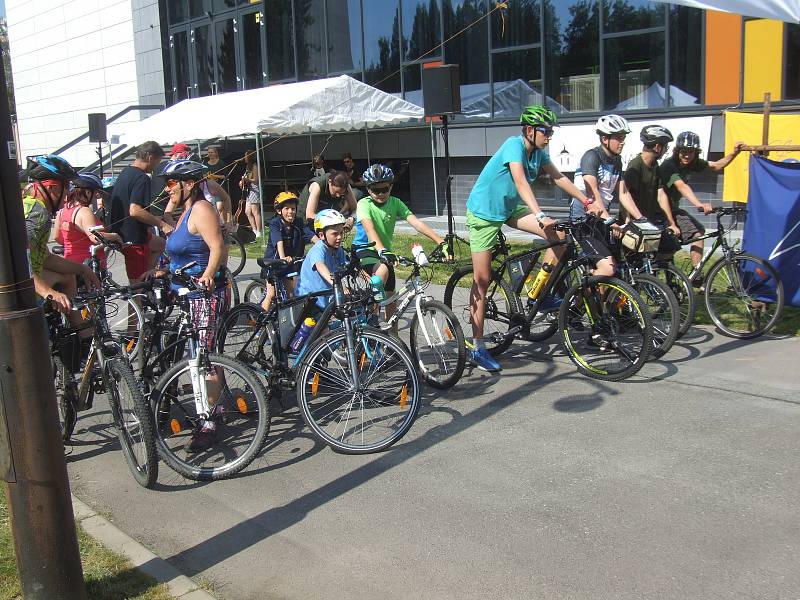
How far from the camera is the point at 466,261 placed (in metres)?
12.4

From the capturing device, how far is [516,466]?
5.05 m

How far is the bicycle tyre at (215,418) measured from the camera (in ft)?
16.5

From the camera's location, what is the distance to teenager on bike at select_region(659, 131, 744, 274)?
26.2ft

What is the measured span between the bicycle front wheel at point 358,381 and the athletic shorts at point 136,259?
378cm

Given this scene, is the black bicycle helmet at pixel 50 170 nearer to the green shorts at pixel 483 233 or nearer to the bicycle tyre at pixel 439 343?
the bicycle tyre at pixel 439 343

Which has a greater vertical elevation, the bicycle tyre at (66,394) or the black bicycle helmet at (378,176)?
the black bicycle helmet at (378,176)

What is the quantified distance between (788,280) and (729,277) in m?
0.51

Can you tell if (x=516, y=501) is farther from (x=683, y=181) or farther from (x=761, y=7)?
(x=683, y=181)

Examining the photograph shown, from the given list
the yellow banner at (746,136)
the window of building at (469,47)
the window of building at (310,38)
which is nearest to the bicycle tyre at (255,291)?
the yellow banner at (746,136)

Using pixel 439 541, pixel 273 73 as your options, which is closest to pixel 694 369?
pixel 439 541

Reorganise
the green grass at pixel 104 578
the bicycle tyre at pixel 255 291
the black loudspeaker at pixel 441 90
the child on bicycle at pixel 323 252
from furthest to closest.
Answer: the black loudspeaker at pixel 441 90, the bicycle tyre at pixel 255 291, the child on bicycle at pixel 323 252, the green grass at pixel 104 578

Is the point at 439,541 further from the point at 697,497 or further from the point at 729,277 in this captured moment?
the point at 729,277

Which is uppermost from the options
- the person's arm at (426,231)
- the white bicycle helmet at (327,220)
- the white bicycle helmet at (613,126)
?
the white bicycle helmet at (613,126)

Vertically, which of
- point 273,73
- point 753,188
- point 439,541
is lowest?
point 439,541
